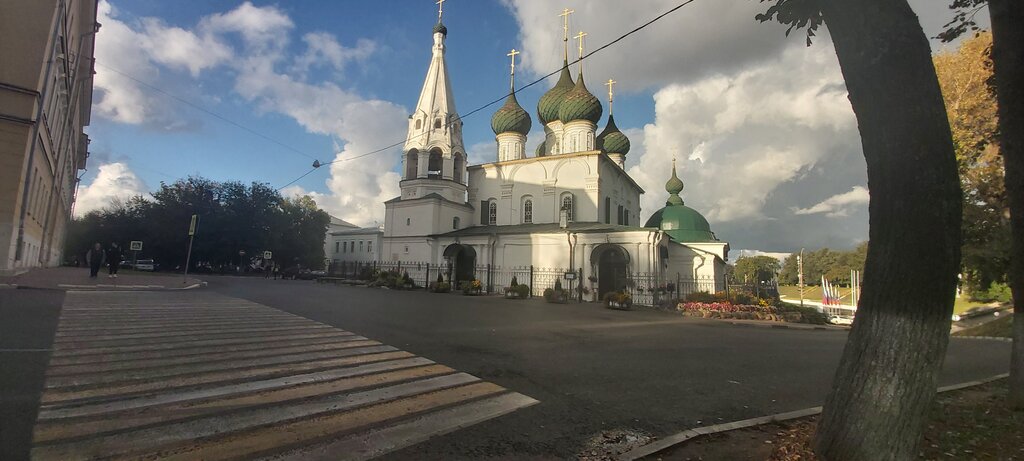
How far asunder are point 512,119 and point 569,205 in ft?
32.1

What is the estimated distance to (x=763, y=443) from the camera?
3.91 meters

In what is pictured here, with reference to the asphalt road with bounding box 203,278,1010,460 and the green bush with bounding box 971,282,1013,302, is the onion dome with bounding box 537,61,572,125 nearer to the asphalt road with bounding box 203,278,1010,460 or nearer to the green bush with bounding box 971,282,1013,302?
the asphalt road with bounding box 203,278,1010,460

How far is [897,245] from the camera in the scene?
3.20 meters

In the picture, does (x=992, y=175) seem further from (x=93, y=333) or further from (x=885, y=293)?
(x=93, y=333)

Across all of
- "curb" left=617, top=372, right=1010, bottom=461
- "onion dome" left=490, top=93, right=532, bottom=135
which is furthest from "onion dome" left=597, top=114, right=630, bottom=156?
"curb" left=617, top=372, right=1010, bottom=461

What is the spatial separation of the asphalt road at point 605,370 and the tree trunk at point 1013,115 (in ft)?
6.50

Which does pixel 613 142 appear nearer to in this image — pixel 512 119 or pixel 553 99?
pixel 553 99

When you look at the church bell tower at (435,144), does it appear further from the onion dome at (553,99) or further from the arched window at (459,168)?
the onion dome at (553,99)

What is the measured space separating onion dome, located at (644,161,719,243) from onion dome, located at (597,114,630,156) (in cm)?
673

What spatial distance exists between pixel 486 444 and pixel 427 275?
92.6ft

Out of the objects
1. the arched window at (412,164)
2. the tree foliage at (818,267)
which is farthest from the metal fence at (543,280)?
the tree foliage at (818,267)

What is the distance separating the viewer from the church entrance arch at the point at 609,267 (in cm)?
2672

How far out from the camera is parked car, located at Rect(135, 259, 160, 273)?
50884 mm

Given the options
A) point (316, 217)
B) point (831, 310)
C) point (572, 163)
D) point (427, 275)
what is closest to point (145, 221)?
point (316, 217)
